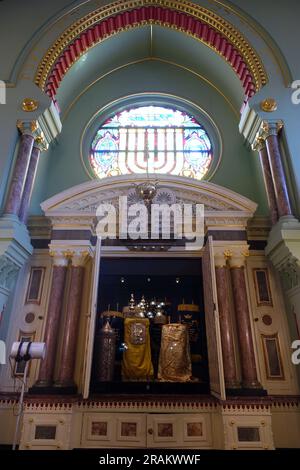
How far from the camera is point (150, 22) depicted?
723cm

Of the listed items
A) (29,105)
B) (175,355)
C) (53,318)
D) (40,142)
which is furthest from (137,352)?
(29,105)

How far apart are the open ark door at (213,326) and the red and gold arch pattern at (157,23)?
3.36 meters

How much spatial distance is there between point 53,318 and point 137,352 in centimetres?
151

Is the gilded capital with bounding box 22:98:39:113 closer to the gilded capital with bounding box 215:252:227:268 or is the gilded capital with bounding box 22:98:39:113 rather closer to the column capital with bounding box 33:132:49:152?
the column capital with bounding box 33:132:49:152

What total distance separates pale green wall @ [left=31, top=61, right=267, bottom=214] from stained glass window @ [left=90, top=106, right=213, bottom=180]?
380mm

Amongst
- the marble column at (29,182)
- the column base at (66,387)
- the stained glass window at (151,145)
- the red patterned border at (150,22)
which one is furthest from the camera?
the stained glass window at (151,145)

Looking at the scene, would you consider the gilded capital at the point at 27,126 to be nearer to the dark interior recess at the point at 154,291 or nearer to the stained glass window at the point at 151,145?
the stained glass window at the point at 151,145

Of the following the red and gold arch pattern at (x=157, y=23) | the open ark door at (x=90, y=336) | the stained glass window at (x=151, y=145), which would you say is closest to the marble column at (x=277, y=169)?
the red and gold arch pattern at (x=157, y=23)

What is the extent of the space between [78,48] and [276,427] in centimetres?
736

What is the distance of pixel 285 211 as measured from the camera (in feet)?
16.4

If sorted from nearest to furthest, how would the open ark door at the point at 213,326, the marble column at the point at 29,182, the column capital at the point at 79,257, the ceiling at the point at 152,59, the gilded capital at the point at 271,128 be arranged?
the open ark door at the point at 213,326 < the column capital at the point at 79,257 < the marble column at the point at 29,182 < the gilded capital at the point at 271,128 < the ceiling at the point at 152,59

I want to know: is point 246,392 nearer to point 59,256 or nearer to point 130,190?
point 59,256

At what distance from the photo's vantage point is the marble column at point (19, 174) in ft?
16.8
